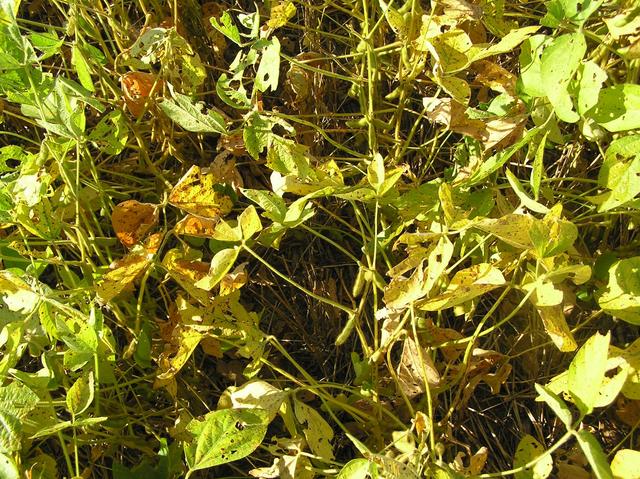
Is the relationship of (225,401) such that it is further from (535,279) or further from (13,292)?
(535,279)

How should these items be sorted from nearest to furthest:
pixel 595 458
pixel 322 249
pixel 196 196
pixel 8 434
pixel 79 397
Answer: pixel 595 458 < pixel 8 434 < pixel 79 397 < pixel 196 196 < pixel 322 249

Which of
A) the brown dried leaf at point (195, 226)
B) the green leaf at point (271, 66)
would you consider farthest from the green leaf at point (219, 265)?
the green leaf at point (271, 66)

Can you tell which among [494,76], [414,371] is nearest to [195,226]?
[414,371]

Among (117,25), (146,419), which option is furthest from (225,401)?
(117,25)

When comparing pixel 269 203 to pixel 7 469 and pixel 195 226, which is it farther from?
pixel 7 469

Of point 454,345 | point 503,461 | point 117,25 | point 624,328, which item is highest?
point 117,25

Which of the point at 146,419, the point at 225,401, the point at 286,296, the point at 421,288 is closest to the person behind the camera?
the point at 421,288

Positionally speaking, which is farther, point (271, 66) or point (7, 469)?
point (271, 66)
